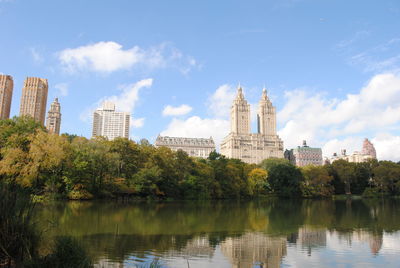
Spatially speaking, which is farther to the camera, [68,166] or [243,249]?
[68,166]

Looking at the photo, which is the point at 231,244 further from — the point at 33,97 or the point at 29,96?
the point at 29,96

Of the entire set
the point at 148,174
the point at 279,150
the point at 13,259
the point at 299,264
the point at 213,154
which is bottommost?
the point at 299,264

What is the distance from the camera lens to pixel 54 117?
15612 cm

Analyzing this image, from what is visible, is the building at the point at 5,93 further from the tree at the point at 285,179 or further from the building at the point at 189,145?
the tree at the point at 285,179

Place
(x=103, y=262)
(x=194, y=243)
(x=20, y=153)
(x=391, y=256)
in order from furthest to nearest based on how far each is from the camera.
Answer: (x=20, y=153) → (x=194, y=243) → (x=391, y=256) → (x=103, y=262)

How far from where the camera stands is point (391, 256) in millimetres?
14359

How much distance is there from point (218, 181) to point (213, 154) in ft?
40.8

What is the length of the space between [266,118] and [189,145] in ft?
150

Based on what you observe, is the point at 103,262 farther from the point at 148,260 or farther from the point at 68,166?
the point at 68,166

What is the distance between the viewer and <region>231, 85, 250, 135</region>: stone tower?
17950 cm

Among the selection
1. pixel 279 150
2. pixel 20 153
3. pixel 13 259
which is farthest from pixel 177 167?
pixel 279 150

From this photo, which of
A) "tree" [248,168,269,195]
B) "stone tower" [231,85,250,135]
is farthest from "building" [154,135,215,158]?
"tree" [248,168,269,195]

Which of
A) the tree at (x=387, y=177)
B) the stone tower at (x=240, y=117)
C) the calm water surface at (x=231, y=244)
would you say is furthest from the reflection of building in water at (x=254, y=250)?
the stone tower at (x=240, y=117)

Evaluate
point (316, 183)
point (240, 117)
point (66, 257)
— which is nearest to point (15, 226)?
point (66, 257)
